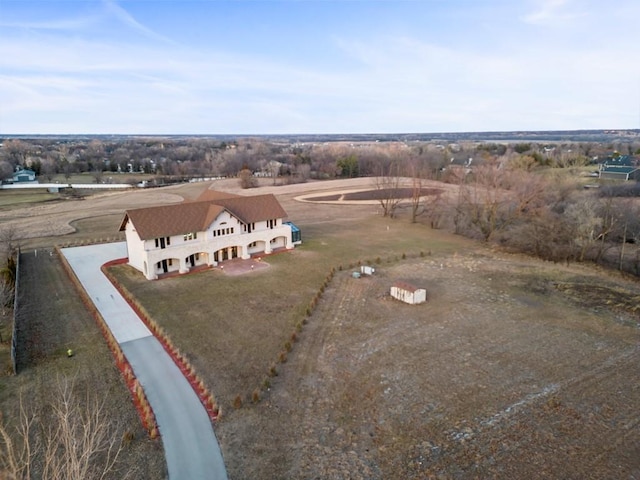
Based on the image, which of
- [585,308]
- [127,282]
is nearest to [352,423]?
[585,308]

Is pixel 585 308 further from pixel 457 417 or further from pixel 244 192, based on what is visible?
pixel 244 192

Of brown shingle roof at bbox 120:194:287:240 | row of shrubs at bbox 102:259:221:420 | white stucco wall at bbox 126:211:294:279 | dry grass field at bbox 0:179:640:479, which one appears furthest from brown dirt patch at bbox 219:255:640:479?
brown shingle roof at bbox 120:194:287:240

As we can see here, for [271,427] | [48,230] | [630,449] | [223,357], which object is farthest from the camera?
[48,230]

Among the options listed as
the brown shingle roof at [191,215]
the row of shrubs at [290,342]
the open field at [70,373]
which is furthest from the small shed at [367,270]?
the open field at [70,373]

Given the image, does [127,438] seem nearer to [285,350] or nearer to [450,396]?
[285,350]

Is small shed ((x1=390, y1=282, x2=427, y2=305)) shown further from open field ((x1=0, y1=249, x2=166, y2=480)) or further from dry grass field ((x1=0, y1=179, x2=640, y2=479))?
open field ((x1=0, y1=249, x2=166, y2=480))

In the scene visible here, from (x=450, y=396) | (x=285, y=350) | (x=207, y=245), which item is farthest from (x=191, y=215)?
(x=450, y=396)
